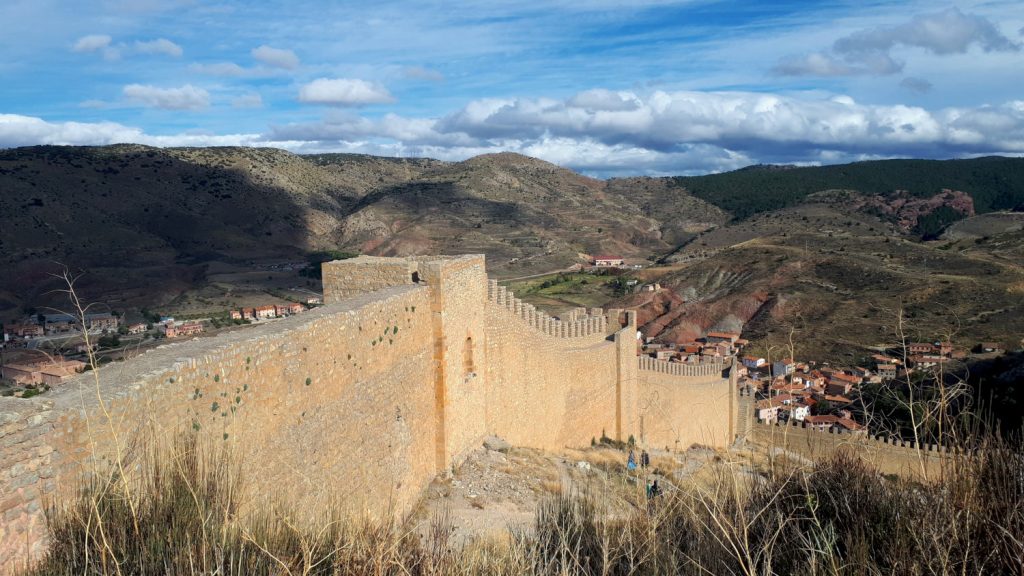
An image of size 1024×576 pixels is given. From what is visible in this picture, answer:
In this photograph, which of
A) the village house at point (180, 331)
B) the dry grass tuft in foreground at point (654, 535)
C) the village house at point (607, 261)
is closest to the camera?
the dry grass tuft in foreground at point (654, 535)

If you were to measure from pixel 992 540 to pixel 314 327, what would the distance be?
5.36 m

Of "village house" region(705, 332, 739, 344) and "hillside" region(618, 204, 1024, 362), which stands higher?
"hillside" region(618, 204, 1024, 362)

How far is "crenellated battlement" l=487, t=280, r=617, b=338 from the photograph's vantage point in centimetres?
1181

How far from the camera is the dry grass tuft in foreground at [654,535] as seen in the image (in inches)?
124

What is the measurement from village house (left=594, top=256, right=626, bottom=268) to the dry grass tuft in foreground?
210 feet

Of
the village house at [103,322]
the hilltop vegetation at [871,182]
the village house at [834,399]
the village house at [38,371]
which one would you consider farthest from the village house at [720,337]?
the hilltop vegetation at [871,182]

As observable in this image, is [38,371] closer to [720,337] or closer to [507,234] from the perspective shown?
[720,337]

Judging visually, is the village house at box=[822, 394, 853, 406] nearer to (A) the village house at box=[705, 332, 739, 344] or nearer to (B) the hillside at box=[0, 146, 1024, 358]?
(B) the hillside at box=[0, 146, 1024, 358]

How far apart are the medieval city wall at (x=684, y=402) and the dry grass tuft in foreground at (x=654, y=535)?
13.4 meters

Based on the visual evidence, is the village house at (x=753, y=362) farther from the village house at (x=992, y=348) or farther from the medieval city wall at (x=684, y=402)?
the medieval city wall at (x=684, y=402)

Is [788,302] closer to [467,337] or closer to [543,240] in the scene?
[543,240]

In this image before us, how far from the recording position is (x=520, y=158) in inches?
4154

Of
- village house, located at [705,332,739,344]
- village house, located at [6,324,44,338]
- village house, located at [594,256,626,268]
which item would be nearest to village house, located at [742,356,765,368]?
village house, located at [705,332,739,344]

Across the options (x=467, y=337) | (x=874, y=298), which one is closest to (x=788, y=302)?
(x=874, y=298)
